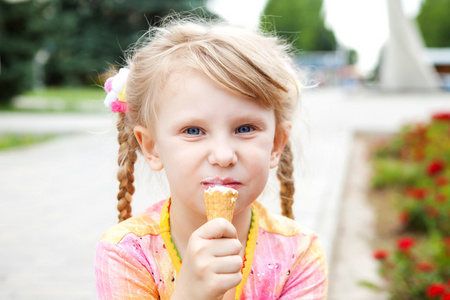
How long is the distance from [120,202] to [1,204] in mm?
4237

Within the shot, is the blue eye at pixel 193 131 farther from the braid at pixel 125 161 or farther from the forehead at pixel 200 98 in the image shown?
the braid at pixel 125 161

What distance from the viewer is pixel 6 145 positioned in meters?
10.3

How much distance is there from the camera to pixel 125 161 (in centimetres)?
194

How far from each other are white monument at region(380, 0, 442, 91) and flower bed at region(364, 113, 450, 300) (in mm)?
19144

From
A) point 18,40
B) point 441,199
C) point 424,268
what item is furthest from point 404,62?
point 424,268

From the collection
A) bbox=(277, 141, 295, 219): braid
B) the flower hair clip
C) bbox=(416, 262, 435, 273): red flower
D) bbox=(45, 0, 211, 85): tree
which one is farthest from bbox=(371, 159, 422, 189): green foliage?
bbox=(45, 0, 211, 85): tree

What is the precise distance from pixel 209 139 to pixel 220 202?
189 millimetres

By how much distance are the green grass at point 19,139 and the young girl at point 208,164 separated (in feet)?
29.1

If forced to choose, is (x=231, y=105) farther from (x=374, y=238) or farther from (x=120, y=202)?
(x=374, y=238)

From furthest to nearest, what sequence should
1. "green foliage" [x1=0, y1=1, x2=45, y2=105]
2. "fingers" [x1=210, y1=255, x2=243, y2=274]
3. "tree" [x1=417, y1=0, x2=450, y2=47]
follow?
"tree" [x1=417, y1=0, x2=450, y2=47], "green foliage" [x1=0, y1=1, x2=45, y2=105], "fingers" [x1=210, y1=255, x2=243, y2=274]

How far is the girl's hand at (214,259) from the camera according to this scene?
136 centimetres

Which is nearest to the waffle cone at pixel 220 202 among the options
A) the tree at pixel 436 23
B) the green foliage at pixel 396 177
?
the green foliage at pixel 396 177

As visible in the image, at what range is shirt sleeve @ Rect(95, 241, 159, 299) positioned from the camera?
5.31 ft

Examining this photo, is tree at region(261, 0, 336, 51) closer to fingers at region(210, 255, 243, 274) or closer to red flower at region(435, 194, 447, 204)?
red flower at region(435, 194, 447, 204)
